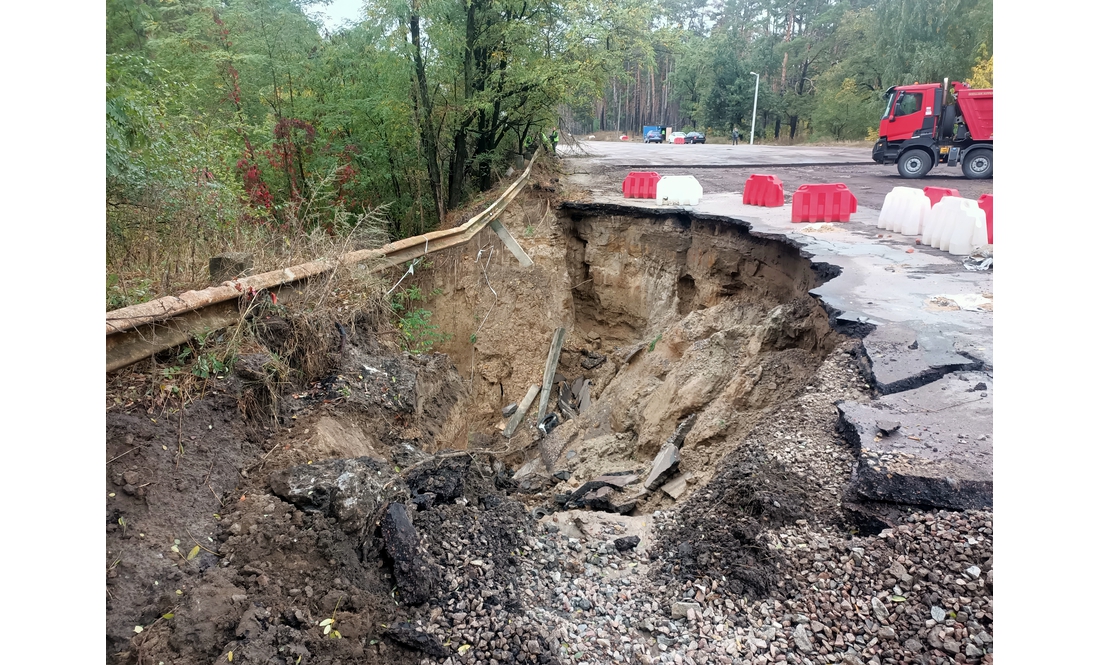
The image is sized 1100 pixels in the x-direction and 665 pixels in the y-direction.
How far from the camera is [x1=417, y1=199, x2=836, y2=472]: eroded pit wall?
6.12 m

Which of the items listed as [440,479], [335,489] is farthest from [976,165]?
[335,489]

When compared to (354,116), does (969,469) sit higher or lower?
lower

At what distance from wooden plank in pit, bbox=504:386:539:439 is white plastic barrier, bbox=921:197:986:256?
19.0ft

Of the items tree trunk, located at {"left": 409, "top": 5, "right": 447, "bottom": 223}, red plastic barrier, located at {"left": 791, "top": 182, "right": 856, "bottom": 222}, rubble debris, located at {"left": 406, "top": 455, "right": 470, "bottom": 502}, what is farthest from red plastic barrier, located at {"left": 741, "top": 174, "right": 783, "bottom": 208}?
rubble debris, located at {"left": 406, "top": 455, "right": 470, "bottom": 502}

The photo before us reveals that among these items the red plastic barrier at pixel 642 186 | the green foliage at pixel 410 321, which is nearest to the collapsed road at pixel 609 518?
the green foliage at pixel 410 321

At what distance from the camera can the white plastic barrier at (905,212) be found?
849cm

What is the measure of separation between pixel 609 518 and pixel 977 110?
1525cm

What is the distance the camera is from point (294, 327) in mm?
4535

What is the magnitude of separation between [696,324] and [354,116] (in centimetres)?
590

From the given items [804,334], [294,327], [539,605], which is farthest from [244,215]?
[804,334]

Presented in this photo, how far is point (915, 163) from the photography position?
50.6 feet

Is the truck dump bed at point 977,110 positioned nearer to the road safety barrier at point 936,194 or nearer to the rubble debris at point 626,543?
the road safety barrier at point 936,194

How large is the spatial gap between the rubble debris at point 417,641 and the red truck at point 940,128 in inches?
654

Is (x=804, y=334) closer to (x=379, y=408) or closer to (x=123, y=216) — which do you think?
(x=379, y=408)
